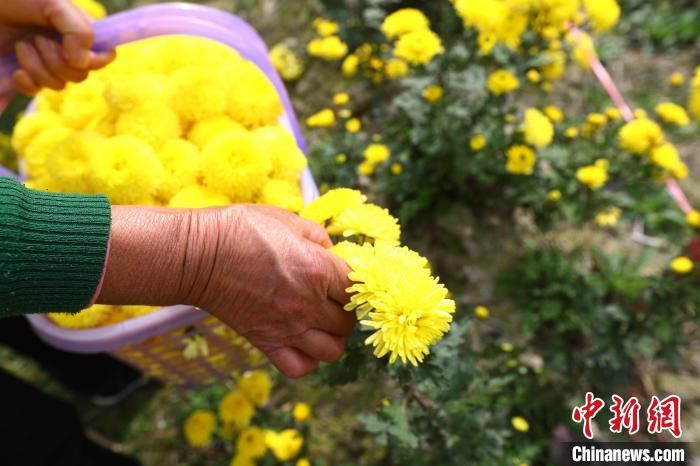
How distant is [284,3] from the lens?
Answer: 128 inches

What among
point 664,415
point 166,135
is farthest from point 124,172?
point 664,415

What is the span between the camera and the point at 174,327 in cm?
116

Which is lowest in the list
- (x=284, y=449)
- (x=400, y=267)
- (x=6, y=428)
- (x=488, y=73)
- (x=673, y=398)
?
(x=673, y=398)

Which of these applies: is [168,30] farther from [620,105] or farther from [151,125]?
[620,105]

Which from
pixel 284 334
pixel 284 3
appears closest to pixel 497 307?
pixel 284 334

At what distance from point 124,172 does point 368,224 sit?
2.02 ft

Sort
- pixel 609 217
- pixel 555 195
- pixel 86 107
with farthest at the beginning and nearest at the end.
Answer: pixel 609 217 → pixel 555 195 → pixel 86 107

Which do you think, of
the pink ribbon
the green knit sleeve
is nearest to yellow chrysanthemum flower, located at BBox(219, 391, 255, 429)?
the green knit sleeve

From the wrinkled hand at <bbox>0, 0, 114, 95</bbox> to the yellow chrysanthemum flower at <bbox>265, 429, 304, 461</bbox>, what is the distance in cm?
123

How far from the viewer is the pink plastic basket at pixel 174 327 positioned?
45.6 inches

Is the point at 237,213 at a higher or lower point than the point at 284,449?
higher

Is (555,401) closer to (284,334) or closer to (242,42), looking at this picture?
(284,334)

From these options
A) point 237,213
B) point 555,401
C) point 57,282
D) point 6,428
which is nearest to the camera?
point 57,282

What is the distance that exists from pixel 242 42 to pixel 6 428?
128 centimetres
